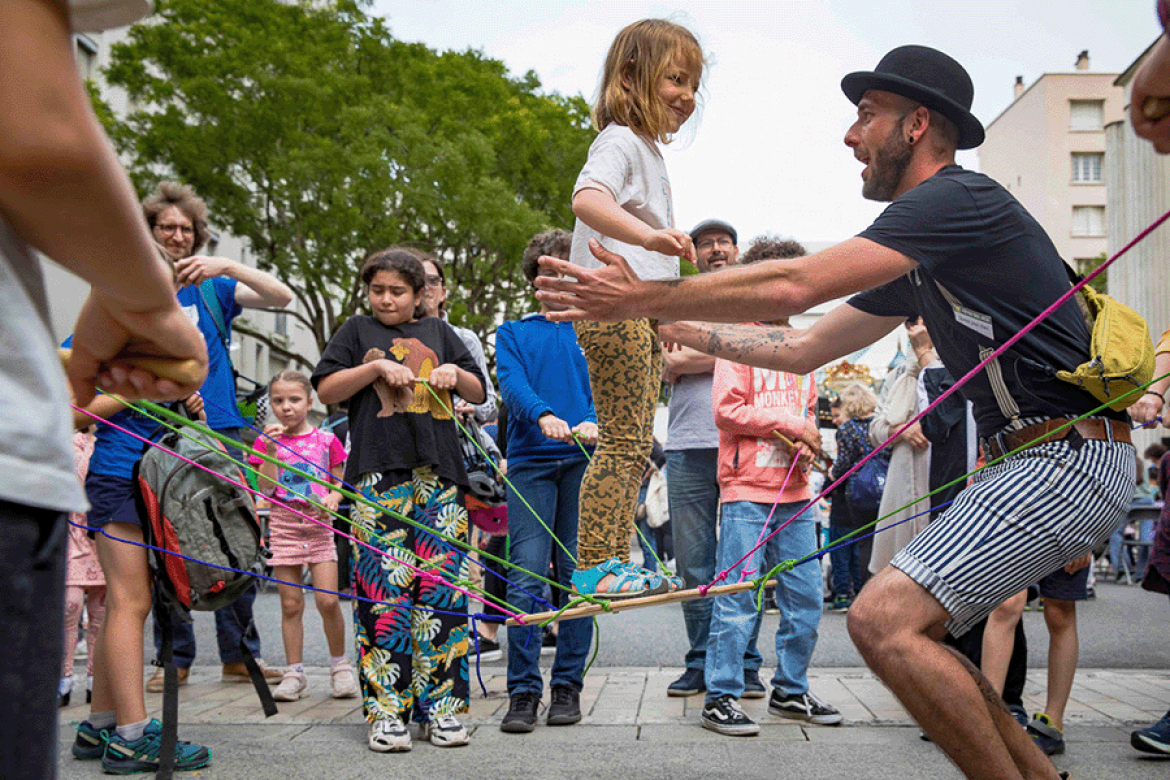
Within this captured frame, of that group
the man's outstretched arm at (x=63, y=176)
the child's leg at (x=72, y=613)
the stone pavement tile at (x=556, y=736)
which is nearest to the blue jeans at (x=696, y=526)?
the stone pavement tile at (x=556, y=736)

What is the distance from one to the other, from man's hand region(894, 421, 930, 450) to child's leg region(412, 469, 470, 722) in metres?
2.36

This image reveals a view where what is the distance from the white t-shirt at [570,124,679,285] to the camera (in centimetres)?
330

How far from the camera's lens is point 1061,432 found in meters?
2.94

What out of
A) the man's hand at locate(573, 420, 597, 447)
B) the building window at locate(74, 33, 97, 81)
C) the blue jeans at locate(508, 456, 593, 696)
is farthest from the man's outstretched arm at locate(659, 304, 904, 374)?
the building window at locate(74, 33, 97, 81)

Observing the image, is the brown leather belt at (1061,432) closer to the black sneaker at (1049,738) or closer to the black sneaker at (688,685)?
the black sneaker at (1049,738)

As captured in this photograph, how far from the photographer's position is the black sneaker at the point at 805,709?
4906 millimetres

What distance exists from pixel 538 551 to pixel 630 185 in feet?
7.74

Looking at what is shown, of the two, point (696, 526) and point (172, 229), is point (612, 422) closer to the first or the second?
point (172, 229)

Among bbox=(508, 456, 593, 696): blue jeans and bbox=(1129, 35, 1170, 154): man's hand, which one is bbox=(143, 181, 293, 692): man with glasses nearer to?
bbox=(508, 456, 593, 696): blue jeans

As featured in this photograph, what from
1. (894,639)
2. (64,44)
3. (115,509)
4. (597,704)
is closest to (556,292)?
(894,639)

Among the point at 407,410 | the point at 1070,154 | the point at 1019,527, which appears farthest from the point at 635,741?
the point at 1070,154

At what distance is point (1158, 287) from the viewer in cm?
2920

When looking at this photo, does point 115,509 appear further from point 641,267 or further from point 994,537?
point 994,537

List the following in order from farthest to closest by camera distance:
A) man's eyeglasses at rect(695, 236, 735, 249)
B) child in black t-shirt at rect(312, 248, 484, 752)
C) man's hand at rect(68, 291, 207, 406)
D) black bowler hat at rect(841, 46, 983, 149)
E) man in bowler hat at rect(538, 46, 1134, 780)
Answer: man's eyeglasses at rect(695, 236, 735, 249)
child in black t-shirt at rect(312, 248, 484, 752)
black bowler hat at rect(841, 46, 983, 149)
man in bowler hat at rect(538, 46, 1134, 780)
man's hand at rect(68, 291, 207, 406)
